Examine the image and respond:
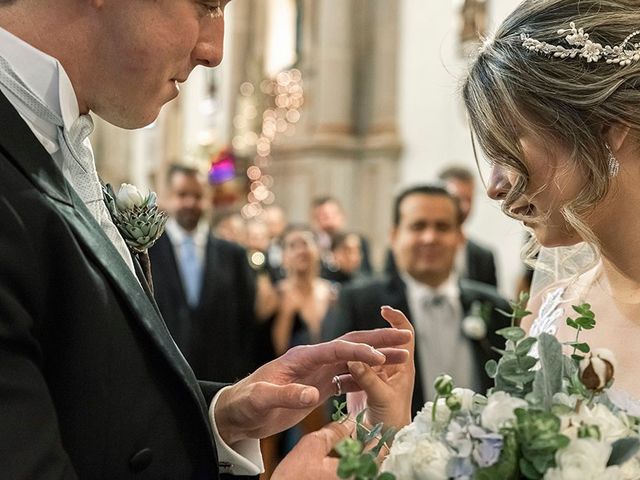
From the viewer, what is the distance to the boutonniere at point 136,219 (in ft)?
6.53

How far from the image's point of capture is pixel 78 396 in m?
1.62

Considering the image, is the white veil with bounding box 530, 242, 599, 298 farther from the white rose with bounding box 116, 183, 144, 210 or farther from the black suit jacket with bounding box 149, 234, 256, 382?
the black suit jacket with bounding box 149, 234, 256, 382

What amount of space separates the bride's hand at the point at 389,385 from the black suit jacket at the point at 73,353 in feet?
1.27

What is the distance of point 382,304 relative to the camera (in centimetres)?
459

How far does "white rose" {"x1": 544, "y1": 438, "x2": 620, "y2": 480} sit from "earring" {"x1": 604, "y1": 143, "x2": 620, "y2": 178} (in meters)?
1.04

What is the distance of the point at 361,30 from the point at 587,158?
11.6 m

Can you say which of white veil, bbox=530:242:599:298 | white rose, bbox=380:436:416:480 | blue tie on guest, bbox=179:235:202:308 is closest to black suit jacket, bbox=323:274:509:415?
white veil, bbox=530:242:599:298

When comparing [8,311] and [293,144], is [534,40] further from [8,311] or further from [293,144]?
[293,144]

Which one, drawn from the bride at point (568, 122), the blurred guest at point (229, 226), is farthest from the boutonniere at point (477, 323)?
the blurred guest at point (229, 226)

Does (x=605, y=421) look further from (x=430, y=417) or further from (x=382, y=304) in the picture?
(x=382, y=304)

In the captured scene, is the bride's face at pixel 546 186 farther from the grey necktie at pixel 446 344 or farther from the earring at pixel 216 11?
the grey necktie at pixel 446 344

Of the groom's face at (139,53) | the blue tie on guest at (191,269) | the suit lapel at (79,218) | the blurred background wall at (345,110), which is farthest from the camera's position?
the blurred background wall at (345,110)

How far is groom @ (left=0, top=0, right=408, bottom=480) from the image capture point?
151 cm

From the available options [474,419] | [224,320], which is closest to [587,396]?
[474,419]
